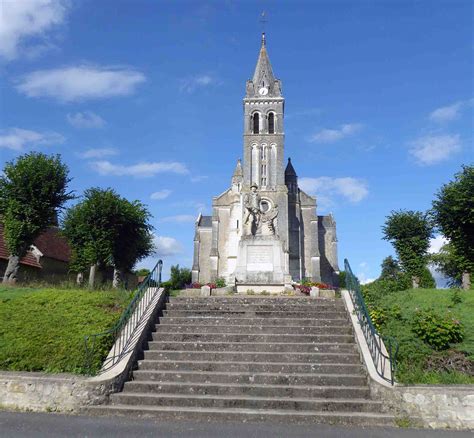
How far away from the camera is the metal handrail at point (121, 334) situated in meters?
7.59

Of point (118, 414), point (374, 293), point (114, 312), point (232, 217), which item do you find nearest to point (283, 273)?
point (374, 293)

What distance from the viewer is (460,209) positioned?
1802 centimetres

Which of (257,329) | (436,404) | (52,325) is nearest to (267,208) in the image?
(257,329)

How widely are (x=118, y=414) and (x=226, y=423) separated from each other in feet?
6.15

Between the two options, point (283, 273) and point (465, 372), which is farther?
point (283, 273)

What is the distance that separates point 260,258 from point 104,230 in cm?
1497

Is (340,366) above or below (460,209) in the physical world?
below

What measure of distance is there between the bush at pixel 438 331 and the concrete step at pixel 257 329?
1.49 meters

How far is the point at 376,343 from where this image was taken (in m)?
7.46

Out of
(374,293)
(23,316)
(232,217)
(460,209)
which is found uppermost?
(232,217)

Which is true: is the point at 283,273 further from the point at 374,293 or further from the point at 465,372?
the point at 465,372

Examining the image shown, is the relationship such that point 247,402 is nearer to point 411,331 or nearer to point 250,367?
point 250,367

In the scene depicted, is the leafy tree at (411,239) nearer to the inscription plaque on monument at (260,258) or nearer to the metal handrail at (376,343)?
the inscription plaque on monument at (260,258)

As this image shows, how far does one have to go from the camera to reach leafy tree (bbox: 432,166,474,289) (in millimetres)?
18047
